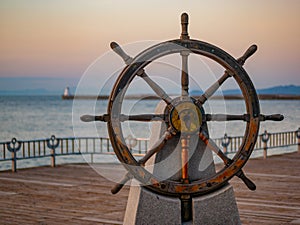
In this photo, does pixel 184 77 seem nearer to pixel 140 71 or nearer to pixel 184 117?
pixel 184 117

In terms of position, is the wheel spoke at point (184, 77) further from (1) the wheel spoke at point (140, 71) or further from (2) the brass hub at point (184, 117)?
(1) the wheel spoke at point (140, 71)

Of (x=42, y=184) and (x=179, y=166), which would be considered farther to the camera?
(x=42, y=184)

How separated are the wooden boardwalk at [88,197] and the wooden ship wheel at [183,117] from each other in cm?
47

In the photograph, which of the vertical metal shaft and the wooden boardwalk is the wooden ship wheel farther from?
the wooden boardwalk

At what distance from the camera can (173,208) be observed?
7.43 m

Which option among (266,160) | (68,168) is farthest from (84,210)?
(266,160)

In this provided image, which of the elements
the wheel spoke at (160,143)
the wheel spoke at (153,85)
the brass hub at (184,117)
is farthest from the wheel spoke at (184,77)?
the wheel spoke at (160,143)

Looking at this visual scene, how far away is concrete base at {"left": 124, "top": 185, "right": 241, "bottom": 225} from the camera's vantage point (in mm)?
7348

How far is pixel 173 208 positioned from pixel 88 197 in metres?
4.53

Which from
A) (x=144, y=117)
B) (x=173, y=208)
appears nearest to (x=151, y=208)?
(x=173, y=208)

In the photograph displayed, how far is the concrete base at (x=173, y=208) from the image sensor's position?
7.35 metres

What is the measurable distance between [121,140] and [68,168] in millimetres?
9395

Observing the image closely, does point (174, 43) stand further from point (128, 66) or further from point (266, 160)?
point (266, 160)

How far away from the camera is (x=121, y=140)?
702 centimetres
